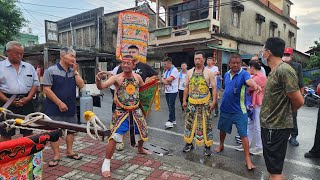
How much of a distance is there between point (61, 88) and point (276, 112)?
3090mm

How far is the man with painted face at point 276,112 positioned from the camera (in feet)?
8.99

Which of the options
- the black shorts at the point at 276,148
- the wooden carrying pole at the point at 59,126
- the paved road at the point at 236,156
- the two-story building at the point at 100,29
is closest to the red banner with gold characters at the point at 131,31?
the paved road at the point at 236,156

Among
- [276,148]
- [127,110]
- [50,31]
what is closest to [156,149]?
[127,110]

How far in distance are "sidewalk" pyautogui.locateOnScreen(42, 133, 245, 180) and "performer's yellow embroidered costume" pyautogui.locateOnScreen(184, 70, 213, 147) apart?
546 millimetres

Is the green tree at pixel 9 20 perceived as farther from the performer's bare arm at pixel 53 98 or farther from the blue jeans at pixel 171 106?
the performer's bare arm at pixel 53 98

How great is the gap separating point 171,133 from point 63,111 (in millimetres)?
2920

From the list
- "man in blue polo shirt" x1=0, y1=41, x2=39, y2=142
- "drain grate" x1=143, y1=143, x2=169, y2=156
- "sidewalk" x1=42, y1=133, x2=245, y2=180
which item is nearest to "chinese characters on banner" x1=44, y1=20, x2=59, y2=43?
"man in blue polo shirt" x1=0, y1=41, x2=39, y2=142

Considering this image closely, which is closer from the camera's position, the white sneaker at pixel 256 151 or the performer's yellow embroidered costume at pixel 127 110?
the performer's yellow embroidered costume at pixel 127 110

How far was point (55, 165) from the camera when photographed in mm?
3867

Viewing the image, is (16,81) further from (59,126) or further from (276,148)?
(276,148)

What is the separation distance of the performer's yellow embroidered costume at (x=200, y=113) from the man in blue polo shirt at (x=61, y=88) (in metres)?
2.02

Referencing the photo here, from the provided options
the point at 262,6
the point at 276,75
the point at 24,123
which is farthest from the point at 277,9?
the point at 24,123

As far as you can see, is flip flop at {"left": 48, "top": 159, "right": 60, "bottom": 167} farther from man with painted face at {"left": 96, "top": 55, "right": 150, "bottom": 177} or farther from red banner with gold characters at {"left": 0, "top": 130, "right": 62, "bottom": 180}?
red banner with gold characters at {"left": 0, "top": 130, "right": 62, "bottom": 180}

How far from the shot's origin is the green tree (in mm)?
16953
